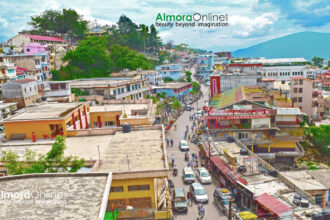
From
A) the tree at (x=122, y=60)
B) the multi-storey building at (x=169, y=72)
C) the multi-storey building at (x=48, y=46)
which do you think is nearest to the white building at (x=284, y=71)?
the multi-storey building at (x=169, y=72)

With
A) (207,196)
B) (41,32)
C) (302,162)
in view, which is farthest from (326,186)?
(41,32)

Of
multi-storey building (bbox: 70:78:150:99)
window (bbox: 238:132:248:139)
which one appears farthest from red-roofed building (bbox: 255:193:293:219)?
multi-storey building (bbox: 70:78:150:99)

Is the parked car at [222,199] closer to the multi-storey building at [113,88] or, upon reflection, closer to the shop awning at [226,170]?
the shop awning at [226,170]

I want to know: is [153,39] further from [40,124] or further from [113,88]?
[40,124]

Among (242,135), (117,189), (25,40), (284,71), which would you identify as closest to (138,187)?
(117,189)

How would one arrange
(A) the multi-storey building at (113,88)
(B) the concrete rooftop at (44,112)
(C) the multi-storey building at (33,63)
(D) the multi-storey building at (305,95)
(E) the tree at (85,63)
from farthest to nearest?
(E) the tree at (85,63) < (C) the multi-storey building at (33,63) < (D) the multi-storey building at (305,95) < (A) the multi-storey building at (113,88) < (B) the concrete rooftop at (44,112)
